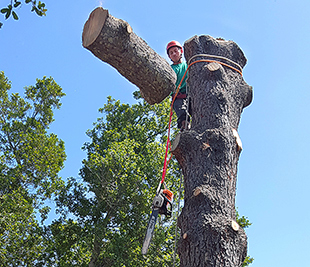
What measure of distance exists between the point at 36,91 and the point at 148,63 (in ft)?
33.3

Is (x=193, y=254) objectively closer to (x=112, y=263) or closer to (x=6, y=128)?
(x=112, y=263)

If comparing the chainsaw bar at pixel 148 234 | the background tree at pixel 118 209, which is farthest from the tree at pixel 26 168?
the chainsaw bar at pixel 148 234

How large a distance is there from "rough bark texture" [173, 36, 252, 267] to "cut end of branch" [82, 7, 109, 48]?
774mm

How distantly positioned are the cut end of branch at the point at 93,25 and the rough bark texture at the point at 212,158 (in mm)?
774

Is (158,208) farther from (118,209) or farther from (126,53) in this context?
(118,209)

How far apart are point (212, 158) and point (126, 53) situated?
1249mm

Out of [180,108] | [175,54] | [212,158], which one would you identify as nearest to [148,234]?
[212,158]

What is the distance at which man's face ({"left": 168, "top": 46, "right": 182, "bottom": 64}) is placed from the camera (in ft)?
12.7

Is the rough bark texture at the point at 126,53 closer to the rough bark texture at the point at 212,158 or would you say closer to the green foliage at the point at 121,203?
the rough bark texture at the point at 212,158

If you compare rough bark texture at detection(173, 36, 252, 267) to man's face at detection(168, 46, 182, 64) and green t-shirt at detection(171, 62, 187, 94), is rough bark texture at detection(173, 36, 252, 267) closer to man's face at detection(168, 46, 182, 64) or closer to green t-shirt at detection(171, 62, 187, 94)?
green t-shirt at detection(171, 62, 187, 94)

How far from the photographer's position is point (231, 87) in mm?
2752

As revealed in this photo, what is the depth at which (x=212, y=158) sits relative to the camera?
92.0 inches

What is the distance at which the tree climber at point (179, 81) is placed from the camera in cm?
359

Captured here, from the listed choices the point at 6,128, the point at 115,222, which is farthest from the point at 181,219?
the point at 6,128
